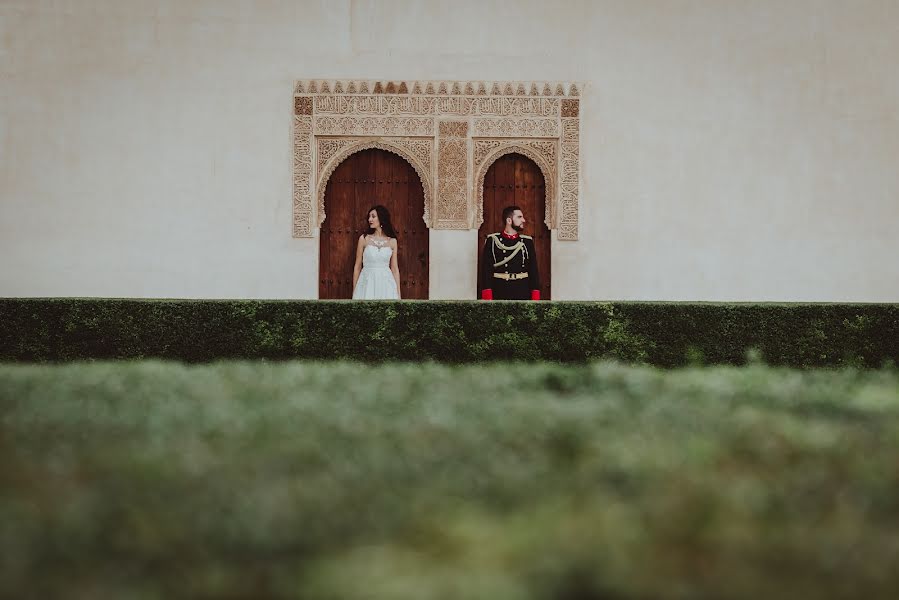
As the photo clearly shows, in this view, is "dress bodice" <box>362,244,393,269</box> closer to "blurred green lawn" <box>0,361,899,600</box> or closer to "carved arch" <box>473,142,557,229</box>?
"carved arch" <box>473,142,557,229</box>

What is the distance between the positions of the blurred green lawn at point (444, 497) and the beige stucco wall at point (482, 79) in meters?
5.57

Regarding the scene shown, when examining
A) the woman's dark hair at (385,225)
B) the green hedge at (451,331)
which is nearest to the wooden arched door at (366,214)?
the woman's dark hair at (385,225)

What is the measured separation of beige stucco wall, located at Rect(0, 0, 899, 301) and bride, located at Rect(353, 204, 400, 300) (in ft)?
1.35

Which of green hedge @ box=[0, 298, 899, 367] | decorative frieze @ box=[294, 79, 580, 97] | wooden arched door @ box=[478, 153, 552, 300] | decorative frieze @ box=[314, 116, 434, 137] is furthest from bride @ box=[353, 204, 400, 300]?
green hedge @ box=[0, 298, 899, 367]

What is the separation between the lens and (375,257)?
7.43 meters

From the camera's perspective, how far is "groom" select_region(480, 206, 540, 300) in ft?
23.9

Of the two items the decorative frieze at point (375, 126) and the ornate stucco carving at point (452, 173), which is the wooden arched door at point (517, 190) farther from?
the decorative frieze at point (375, 126)

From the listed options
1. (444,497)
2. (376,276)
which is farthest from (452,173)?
(444,497)

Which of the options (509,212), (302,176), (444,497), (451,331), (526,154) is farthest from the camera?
(526,154)

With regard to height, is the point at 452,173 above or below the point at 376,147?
below

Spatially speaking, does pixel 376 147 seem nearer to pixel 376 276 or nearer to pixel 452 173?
pixel 452 173

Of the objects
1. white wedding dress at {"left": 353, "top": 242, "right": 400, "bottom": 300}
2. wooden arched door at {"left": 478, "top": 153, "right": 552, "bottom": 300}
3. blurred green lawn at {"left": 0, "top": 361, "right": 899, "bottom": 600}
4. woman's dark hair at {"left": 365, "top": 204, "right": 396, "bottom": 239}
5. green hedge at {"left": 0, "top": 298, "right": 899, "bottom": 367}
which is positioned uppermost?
wooden arched door at {"left": 478, "top": 153, "right": 552, "bottom": 300}

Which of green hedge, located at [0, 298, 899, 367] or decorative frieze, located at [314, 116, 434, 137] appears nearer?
green hedge, located at [0, 298, 899, 367]

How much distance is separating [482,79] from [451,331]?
3.65 metres
